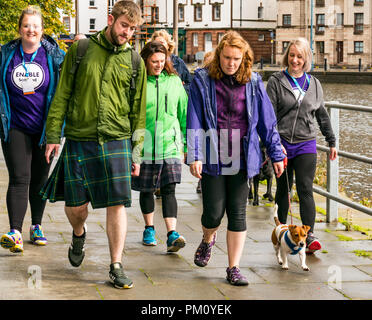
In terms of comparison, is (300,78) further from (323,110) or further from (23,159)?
(23,159)

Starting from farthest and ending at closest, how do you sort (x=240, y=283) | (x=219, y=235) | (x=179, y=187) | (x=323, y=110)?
(x=179, y=187) → (x=219, y=235) → (x=323, y=110) → (x=240, y=283)

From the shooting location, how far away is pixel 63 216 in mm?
8094

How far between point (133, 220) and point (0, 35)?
10.1 metres

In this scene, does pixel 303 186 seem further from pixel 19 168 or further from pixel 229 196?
pixel 19 168

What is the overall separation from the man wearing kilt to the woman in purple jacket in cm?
41

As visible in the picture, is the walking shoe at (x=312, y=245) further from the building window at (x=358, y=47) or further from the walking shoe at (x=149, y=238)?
the building window at (x=358, y=47)

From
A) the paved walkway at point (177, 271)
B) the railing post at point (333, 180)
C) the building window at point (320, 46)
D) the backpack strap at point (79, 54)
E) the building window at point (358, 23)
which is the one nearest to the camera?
the paved walkway at point (177, 271)

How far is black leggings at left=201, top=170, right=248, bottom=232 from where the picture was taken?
568 cm

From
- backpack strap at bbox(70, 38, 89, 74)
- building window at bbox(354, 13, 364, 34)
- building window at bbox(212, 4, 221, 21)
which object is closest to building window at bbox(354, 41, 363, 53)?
building window at bbox(354, 13, 364, 34)

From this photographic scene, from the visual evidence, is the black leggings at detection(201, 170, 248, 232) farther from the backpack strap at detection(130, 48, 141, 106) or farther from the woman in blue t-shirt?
the woman in blue t-shirt

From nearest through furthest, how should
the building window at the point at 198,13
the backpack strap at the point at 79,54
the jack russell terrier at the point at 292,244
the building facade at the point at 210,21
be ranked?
the backpack strap at the point at 79,54
the jack russell terrier at the point at 292,244
the building facade at the point at 210,21
the building window at the point at 198,13

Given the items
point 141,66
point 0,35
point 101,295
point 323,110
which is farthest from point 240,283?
point 0,35

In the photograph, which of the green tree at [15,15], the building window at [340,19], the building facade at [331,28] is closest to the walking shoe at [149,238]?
Answer: the green tree at [15,15]

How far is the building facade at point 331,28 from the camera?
258 ft
